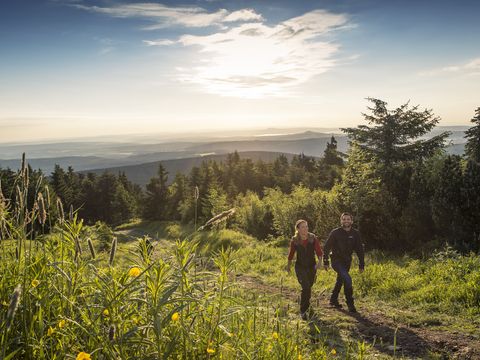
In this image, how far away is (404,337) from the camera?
23.9ft

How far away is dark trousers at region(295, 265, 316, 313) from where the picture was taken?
8734mm

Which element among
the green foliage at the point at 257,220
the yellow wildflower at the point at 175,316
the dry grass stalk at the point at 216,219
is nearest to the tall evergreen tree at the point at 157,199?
the green foliage at the point at 257,220

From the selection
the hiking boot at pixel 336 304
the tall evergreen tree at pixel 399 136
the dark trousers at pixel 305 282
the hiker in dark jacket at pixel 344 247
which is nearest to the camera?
the dark trousers at pixel 305 282

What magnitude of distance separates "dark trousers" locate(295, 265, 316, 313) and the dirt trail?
1.70 ft

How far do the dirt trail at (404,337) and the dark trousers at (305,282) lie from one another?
519 mm

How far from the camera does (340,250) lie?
9383mm

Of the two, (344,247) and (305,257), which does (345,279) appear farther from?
(305,257)

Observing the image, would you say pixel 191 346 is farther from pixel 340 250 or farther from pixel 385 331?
pixel 340 250

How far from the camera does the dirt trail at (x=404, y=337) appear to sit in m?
6.48

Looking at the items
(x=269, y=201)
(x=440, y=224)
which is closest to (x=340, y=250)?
(x=440, y=224)

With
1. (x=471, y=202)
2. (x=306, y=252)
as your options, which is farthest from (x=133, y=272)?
(x=471, y=202)

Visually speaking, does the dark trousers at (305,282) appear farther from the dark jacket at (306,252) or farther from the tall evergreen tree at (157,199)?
the tall evergreen tree at (157,199)

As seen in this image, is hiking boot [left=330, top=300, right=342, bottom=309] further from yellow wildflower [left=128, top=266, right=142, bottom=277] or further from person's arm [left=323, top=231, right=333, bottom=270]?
yellow wildflower [left=128, top=266, right=142, bottom=277]

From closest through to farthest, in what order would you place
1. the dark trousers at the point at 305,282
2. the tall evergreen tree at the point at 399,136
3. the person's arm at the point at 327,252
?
1. the dark trousers at the point at 305,282
2. the person's arm at the point at 327,252
3. the tall evergreen tree at the point at 399,136
